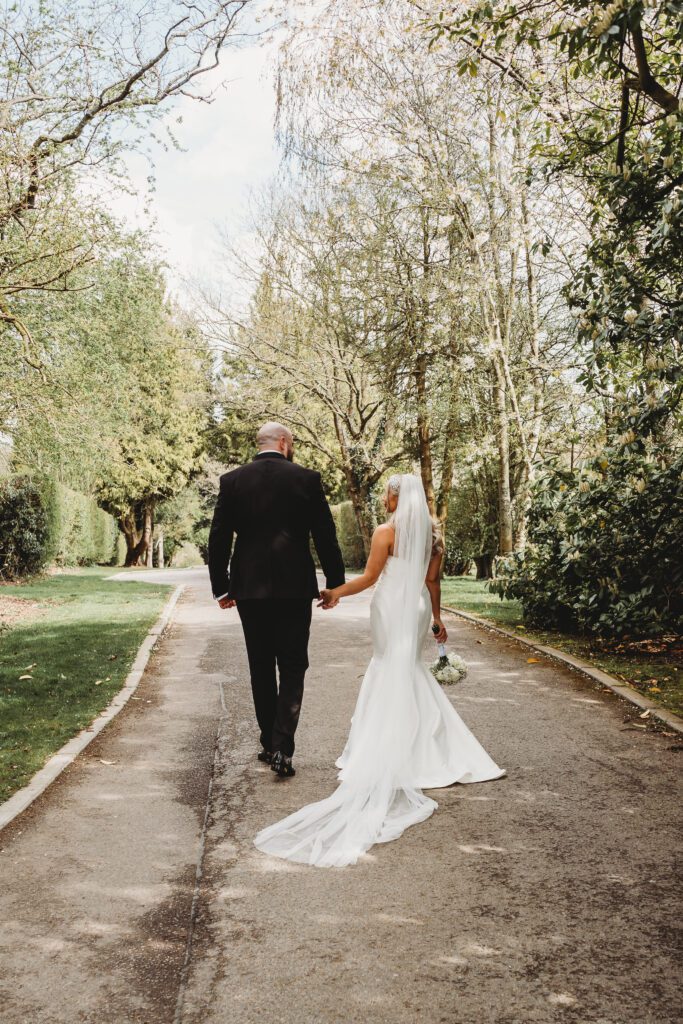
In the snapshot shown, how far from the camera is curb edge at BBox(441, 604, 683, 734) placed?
22.5 feet

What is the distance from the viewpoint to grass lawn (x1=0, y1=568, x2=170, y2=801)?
6468mm

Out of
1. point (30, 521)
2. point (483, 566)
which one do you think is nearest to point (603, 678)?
point (30, 521)

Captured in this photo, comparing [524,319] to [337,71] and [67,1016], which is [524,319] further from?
[67,1016]

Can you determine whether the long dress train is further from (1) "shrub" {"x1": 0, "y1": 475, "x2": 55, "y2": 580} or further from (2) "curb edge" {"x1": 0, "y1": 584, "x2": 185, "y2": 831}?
(1) "shrub" {"x1": 0, "y1": 475, "x2": 55, "y2": 580}

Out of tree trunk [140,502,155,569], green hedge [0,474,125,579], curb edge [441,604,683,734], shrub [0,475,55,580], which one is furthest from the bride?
tree trunk [140,502,155,569]

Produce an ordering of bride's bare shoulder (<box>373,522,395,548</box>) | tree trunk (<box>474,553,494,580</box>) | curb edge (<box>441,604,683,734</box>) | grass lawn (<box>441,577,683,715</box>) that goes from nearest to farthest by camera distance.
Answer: bride's bare shoulder (<box>373,522,395,548</box>) → curb edge (<box>441,604,683,734</box>) → grass lawn (<box>441,577,683,715</box>) → tree trunk (<box>474,553,494,580</box>)

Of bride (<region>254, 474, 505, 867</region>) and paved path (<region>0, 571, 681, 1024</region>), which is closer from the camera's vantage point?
paved path (<region>0, 571, 681, 1024</region>)

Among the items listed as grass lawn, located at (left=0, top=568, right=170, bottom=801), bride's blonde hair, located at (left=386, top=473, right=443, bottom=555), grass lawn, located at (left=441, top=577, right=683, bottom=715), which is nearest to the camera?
bride's blonde hair, located at (left=386, top=473, right=443, bottom=555)

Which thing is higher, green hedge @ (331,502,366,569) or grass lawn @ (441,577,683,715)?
green hedge @ (331,502,366,569)

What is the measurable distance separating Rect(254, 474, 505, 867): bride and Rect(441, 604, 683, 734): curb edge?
214 centimetres

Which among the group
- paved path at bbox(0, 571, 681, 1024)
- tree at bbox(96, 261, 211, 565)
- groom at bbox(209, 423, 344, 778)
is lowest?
paved path at bbox(0, 571, 681, 1024)

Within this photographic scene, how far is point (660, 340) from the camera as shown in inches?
271

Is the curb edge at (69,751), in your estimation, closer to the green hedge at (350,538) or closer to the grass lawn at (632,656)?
the grass lawn at (632,656)

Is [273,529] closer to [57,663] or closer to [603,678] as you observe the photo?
Result: [603,678]
